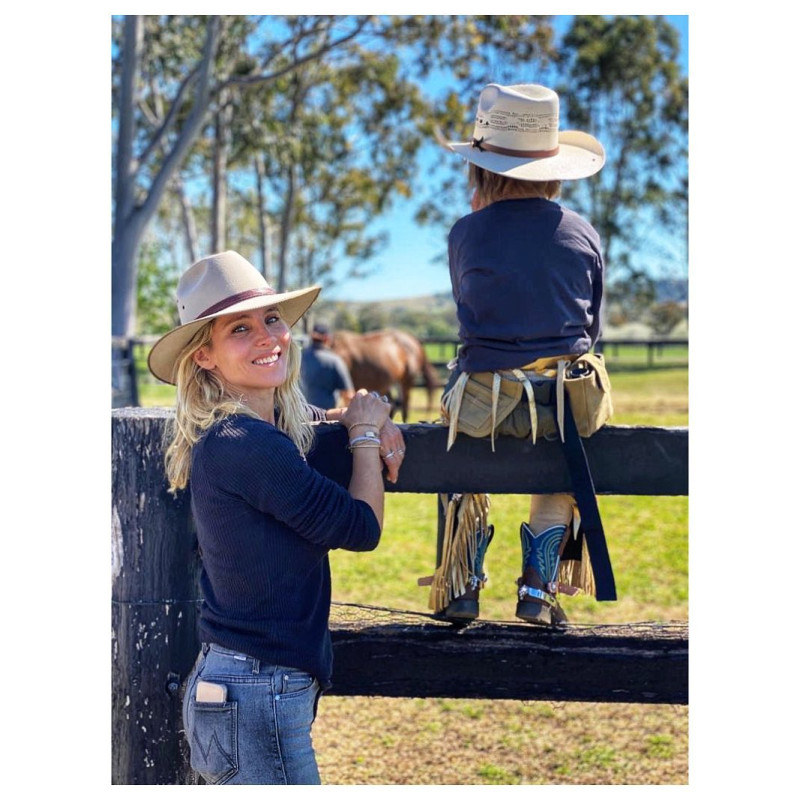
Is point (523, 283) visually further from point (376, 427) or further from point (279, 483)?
point (279, 483)

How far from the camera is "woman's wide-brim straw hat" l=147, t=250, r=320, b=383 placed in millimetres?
2020

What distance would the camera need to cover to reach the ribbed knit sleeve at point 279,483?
6.15 ft

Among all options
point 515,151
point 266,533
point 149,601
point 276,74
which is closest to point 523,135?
point 515,151

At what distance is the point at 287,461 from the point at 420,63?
16.7 meters

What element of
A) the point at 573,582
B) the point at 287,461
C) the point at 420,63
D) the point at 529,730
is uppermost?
the point at 420,63

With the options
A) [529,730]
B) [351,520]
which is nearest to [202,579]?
[351,520]

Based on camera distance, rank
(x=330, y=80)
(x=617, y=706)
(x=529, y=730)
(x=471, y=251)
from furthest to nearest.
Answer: (x=330, y=80)
(x=617, y=706)
(x=529, y=730)
(x=471, y=251)

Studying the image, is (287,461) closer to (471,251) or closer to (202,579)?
(202,579)

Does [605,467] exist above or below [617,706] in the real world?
above

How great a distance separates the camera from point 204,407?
2.03m

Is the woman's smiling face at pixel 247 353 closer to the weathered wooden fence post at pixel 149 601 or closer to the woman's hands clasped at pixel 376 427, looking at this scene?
the woman's hands clasped at pixel 376 427

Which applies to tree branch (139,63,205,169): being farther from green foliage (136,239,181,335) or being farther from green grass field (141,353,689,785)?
green foliage (136,239,181,335)

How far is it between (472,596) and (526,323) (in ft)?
2.30

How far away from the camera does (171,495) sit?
2279mm
